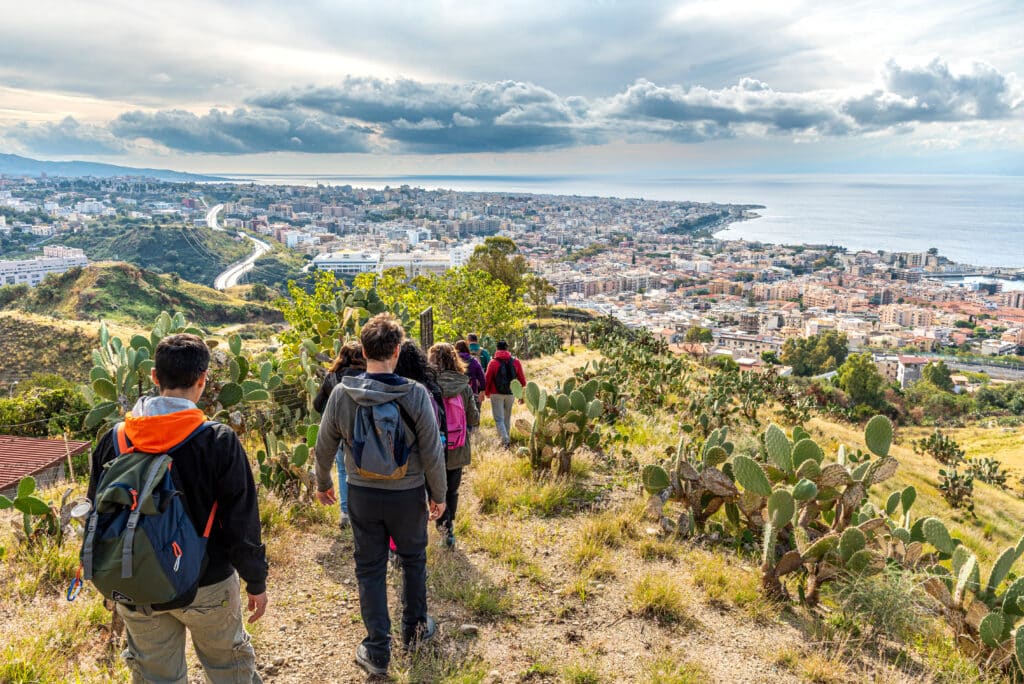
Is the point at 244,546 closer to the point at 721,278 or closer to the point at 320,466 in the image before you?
the point at 320,466

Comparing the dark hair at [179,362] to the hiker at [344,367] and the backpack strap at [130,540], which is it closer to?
the backpack strap at [130,540]

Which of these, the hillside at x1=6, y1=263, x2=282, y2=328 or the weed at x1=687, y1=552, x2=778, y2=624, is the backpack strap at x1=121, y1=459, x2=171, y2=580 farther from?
the hillside at x1=6, y1=263, x2=282, y2=328

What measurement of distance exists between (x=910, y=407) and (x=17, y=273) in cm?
10563

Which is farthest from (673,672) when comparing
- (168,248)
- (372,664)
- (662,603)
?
(168,248)

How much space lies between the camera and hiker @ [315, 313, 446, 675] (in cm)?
234

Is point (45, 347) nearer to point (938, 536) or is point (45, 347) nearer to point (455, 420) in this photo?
point (455, 420)

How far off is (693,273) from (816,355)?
71.5 metres

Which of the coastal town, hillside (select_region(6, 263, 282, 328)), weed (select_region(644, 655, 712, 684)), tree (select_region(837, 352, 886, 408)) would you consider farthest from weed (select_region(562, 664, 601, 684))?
hillside (select_region(6, 263, 282, 328))

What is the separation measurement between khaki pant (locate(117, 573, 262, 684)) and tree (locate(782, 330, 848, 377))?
50265mm

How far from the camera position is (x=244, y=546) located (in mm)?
1900

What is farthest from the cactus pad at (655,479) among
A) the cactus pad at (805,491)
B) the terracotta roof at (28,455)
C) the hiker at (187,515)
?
the terracotta roof at (28,455)

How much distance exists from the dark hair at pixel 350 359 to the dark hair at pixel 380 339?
3.50 ft

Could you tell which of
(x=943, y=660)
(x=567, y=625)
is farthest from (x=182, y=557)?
(x=943, y=660)

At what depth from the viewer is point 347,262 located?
10719 cm
